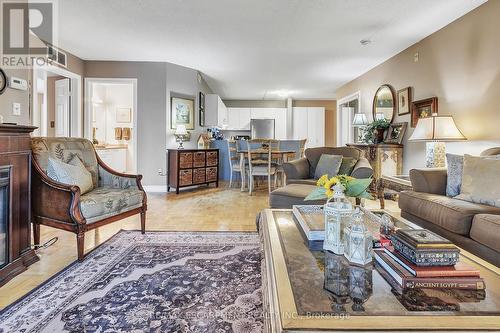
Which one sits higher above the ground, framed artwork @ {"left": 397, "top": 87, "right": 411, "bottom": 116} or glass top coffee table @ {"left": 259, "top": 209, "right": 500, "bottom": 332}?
framed artwork @ {"left": 397, "top": 87, "right": 411, "bottom": 116}

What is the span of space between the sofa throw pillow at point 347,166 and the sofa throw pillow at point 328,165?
0.08 meters

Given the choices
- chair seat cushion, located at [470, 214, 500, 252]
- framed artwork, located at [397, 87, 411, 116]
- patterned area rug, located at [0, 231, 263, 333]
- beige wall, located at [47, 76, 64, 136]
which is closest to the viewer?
patterned area rug, located at [0, 231, 263, 333]

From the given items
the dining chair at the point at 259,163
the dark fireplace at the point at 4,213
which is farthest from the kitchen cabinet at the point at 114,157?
the dark fireplace at the point at 4,213

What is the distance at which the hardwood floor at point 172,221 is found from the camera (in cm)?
194

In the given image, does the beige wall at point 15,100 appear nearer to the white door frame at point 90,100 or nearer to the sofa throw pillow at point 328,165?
the white door frame at point 90,100

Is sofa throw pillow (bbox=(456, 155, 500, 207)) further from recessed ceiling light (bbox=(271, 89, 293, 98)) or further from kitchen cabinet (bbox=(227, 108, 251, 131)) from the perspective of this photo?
kitchen cabinet (bbox=(227, 108, 251, 131))

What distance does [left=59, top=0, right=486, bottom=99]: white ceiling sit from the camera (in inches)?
122

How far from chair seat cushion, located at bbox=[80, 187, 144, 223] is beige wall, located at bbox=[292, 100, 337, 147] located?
7.94 m

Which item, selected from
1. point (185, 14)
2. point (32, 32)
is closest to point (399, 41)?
point (185, 14)

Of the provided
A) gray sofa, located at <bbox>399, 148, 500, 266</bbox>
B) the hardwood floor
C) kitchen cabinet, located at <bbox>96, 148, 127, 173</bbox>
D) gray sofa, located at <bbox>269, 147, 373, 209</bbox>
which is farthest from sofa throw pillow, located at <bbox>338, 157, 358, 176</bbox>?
kitchen cabinet, located at <bbox>96, 148, 127, 173</bbox>

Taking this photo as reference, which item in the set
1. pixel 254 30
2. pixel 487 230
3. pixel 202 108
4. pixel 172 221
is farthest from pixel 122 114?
pixel 487 230

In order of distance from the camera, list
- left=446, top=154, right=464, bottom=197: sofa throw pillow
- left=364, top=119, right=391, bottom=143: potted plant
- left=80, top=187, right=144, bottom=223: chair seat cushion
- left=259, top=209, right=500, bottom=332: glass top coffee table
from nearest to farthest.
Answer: left=259, top=209, right=500, bottom=332: glass top coffee table, left=80, top=187, right=144, bottom=223: chair seat cushion, left=446, top=154, right=464, bottom=197: sofa throw pillow, left=364, top=119, right=391, bottom=143: potted plant

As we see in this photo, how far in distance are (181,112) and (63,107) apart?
204 centimetres

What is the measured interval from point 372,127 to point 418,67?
3.67ft
